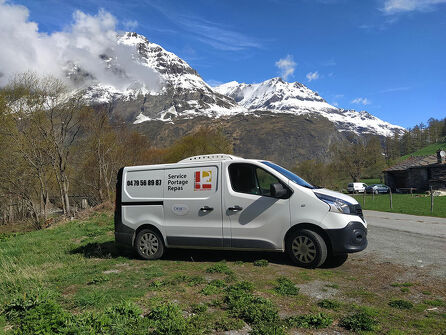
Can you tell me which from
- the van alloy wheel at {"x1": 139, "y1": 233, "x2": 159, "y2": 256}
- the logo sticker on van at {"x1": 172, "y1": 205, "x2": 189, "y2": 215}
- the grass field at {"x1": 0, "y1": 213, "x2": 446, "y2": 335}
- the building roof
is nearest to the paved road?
the grass field at {"x1": 0, "y1": 213, "x2": 446, "y2": 335}

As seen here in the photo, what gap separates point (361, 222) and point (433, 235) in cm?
580

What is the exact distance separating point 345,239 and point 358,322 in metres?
2.66

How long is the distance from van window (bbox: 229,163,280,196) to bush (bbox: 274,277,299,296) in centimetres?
203

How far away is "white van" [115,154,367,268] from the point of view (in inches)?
258

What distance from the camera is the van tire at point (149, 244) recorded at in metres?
7.86

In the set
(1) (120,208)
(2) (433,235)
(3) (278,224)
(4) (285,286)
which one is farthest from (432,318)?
(2) (433,235)

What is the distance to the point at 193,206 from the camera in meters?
7.50

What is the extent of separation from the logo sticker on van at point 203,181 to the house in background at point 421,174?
4270 centimetres

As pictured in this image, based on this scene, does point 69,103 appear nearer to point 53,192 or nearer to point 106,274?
point 53,192

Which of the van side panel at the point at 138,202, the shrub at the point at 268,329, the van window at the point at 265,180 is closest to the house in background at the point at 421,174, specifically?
the van window at the point at 265,180

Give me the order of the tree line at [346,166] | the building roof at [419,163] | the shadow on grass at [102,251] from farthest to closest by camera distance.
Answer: the tree line at [346,166] → the building roof at [419,163] → the shadow on grass at [102,251]

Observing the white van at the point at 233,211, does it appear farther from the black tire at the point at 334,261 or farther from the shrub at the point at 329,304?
the shrub at the point at 329,304

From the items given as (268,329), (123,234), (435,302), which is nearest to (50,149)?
(123,234)

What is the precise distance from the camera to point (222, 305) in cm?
469
